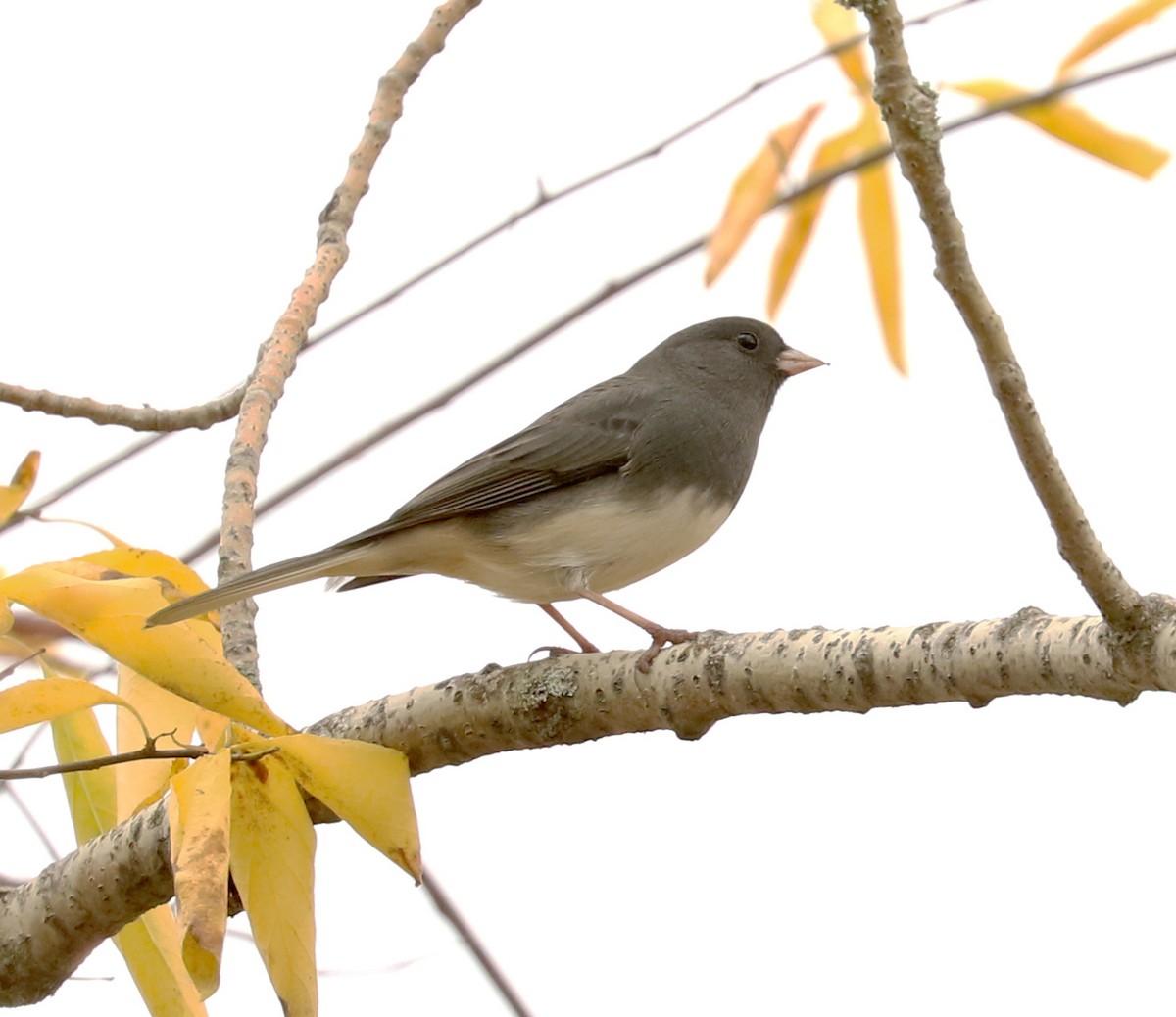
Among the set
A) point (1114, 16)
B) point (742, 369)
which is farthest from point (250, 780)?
point (742, 369)

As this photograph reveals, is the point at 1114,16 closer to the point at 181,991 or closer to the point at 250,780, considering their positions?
the point at 250,780

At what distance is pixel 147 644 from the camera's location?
115 cm

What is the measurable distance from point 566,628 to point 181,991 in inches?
47.5

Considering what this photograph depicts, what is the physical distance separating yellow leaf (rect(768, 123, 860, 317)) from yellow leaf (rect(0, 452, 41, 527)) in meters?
0.93

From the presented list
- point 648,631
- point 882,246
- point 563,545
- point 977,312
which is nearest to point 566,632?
point 563,545

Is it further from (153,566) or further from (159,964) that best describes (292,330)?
(159,964)

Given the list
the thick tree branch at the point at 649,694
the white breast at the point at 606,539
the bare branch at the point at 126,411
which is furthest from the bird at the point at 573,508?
the thick tree branch at the point at 649,694

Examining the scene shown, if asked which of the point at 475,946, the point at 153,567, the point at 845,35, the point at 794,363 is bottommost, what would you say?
the point at 475,946

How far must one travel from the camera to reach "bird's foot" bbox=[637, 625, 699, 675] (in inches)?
63.2

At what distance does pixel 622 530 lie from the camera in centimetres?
240

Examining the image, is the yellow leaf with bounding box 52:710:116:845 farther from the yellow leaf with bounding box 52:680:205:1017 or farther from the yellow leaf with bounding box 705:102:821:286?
the yellow leaf with bounding box 705:102:821:286

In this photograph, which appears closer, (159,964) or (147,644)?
(147,644)

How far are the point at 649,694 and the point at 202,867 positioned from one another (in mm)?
626

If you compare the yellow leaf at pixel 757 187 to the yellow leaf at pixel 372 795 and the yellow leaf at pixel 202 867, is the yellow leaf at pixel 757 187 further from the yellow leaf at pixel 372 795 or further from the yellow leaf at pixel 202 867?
the yellow leaf at pixel 202 867
